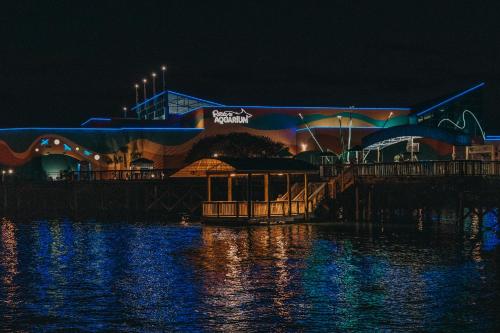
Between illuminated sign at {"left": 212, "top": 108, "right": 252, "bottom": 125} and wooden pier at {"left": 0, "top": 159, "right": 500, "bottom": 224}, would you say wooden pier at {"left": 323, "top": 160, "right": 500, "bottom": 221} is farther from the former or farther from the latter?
illuminated sign at {"left": 212, "top": 108, "right": 252, "bottom": 125}

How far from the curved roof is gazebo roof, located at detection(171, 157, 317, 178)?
758 cm

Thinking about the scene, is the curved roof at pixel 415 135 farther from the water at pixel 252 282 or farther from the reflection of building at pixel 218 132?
the reflection of building at pixel 218 132

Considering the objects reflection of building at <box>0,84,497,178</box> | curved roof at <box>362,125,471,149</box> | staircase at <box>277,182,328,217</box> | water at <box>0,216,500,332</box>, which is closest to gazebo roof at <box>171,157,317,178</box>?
staircase at <box>277,182,328,217</box>

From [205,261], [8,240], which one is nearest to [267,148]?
[8,240]

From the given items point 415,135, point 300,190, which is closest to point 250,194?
point 300,190

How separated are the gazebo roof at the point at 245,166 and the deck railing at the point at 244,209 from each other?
2559 mm

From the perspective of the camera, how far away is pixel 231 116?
103250 mm

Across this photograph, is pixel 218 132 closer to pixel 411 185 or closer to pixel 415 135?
pixel 415 135

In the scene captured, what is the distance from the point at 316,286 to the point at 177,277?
246 inches

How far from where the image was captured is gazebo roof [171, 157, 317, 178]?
54344mm

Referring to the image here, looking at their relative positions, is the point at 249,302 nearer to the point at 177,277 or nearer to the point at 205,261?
the point at 177,277

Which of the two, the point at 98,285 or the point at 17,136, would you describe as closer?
the point at 98,285

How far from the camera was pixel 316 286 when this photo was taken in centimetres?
2955

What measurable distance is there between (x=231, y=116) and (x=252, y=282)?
242 feet
